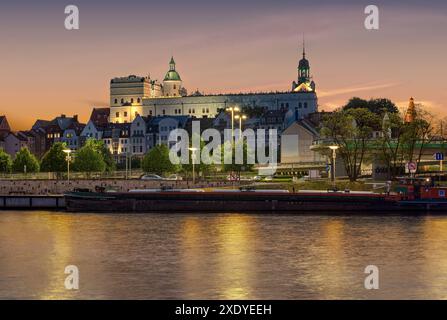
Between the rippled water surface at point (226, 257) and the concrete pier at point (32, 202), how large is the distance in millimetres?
20513

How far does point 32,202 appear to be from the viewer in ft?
323

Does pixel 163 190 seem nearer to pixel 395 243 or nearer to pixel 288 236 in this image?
pixel 288 236

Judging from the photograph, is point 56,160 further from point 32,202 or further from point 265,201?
point 265,201

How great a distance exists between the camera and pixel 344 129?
4208 inches

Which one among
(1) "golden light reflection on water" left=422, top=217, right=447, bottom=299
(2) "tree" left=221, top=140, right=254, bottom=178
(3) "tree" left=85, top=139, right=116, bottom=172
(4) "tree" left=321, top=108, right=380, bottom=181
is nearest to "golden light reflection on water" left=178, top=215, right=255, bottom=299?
(1) "golden light reflection on water" left=422, top=217, right=447, bottom=299

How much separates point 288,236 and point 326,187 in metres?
39.9

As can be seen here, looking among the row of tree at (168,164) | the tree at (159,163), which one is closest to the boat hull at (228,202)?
the row of tree at (168,164)

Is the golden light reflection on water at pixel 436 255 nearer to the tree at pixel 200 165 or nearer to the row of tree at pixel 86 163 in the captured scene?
the tree at pixel 200 165

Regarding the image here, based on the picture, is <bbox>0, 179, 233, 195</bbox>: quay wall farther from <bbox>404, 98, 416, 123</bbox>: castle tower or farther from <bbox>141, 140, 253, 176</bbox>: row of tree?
<bbox>404, 98, 416, 123</bbox>: castle tower

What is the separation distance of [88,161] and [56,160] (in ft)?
22.1

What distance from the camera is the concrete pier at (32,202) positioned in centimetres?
9688

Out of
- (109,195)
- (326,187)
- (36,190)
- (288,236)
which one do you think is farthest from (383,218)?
(36,190)

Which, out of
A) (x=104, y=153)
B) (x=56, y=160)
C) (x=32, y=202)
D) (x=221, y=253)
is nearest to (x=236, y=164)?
→ (x=32, y=202)

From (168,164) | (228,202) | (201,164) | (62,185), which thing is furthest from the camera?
(168,164)
